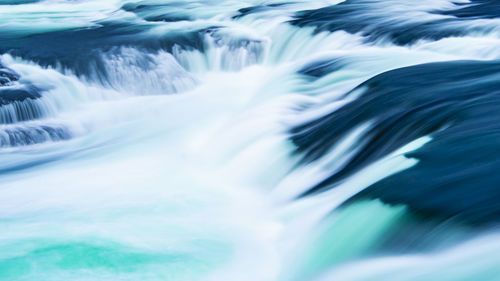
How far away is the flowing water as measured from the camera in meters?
3.24

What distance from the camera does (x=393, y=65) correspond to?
6098 millimetres

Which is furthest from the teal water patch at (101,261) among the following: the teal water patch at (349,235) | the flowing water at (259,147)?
the teal water patch at (349,235)

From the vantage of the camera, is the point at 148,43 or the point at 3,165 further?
the point at 148,43

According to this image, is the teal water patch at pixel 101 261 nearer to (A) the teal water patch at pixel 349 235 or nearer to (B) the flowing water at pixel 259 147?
(B) the flowing water at pixel 259 147

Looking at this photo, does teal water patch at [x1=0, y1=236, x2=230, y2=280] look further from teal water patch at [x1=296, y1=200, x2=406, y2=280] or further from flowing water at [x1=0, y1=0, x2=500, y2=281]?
teal water patch at [x1=296, y1=200, x2=406, y2=280]

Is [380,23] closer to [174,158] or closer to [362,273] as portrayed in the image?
[174,158]

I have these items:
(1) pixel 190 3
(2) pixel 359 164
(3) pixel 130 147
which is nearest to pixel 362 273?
(2) pixel 359 164

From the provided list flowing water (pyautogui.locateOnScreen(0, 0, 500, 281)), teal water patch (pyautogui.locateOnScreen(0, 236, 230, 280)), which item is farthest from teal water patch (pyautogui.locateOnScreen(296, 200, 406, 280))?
teal water patch (pyautogui.locateOnScreen(0, 236, 230, 280))

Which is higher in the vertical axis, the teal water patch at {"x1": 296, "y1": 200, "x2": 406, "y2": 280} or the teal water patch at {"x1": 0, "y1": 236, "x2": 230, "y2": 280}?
the teal water patch at {"x1": 296, "y1": 200, "x2": 406, "y2": 280}

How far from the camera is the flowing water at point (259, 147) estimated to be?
3.24m

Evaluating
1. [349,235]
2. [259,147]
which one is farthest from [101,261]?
[259,147]

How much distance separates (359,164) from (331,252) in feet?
2.87

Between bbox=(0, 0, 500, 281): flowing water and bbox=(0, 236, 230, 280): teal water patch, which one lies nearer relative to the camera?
bbox=(0, 0, 500, 281): flowing water

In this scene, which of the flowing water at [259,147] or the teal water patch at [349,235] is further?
the flowing water at [259,147]
